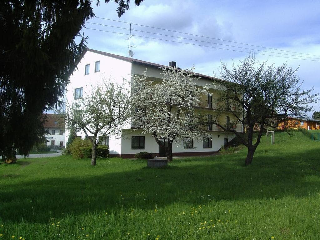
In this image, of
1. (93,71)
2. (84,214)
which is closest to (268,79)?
(84,214)

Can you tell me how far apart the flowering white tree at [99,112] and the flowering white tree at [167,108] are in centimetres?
121

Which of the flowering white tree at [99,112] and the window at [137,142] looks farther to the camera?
the window at [137,142]

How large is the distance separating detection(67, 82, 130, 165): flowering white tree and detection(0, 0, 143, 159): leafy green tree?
10.7 metres

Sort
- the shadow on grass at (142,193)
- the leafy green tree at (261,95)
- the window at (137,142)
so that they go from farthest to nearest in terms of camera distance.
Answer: the window at (137,142) → the leafy green tree at (261,95) → the shadow on grass at (142,193)

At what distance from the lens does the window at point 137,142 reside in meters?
28.4

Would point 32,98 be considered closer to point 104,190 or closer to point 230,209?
point 104,190

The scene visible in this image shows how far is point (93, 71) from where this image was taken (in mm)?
31312

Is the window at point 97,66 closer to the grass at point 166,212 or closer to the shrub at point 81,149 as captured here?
the shrub at point 81,149

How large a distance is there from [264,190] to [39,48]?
25.9 feet

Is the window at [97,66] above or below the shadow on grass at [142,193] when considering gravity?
above

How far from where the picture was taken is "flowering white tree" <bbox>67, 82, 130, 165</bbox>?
1939cm

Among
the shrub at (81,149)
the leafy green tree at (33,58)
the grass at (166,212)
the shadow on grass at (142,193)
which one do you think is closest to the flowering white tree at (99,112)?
the shrub at (81,149)

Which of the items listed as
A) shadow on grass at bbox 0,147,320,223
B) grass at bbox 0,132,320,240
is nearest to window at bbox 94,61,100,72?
shadow on grass at bbox 0,147,320,223

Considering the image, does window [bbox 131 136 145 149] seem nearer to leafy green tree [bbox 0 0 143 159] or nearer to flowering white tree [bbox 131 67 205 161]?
flowering white tree [bbox 131 67 205 161]
